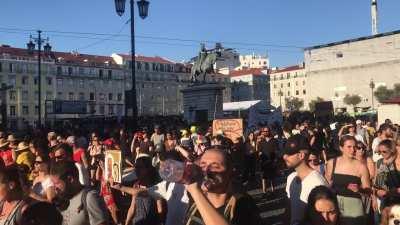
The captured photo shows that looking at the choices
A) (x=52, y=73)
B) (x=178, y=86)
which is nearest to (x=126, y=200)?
(x=52, y=73)

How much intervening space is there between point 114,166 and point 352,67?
78710mm

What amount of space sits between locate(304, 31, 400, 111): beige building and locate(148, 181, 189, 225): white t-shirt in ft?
239

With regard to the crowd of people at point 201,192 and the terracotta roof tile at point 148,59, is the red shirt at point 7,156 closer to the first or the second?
the crowd of people at point 201,192

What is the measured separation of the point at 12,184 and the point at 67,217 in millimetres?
631

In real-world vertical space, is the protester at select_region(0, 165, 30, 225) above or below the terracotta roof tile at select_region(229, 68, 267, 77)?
below

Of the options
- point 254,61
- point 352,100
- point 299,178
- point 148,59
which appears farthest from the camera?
point 254,61

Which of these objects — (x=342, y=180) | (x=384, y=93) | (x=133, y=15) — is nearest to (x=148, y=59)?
(x=384, y=93)

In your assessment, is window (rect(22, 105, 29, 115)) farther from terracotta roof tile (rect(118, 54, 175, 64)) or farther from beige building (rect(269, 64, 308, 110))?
beige building (rect(269, 64, 308, 110))

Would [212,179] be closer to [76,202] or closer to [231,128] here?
[76,202]

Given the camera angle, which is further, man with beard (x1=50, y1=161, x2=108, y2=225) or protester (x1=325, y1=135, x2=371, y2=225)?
protester (x1=325, y1=135, x2=371, y2=225)

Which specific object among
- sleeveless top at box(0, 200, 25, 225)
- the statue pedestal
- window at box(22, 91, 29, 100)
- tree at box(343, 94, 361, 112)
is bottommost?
sleeveless top at box(0, 200, 25, 225)

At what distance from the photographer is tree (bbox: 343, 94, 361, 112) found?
7512 cm

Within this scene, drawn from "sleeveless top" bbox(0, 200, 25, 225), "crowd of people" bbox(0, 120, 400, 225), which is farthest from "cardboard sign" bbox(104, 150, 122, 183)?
"sleeveless top" bbox(0, 200, 25, 225)

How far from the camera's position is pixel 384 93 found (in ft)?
235
